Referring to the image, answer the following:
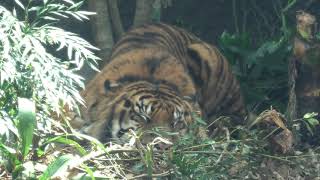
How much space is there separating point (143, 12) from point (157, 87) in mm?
1570

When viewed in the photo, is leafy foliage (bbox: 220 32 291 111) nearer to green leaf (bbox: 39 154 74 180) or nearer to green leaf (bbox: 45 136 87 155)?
green leaf (bbox: 45 136 87 155)

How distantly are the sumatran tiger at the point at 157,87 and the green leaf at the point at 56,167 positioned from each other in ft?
4.04

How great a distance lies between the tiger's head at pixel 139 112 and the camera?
5.02 metres

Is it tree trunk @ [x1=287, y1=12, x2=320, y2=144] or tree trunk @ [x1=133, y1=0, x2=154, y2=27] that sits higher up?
tree trunk @ [x1=133, y1=0, x2=154, y2=27]

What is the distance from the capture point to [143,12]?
22.7 feet

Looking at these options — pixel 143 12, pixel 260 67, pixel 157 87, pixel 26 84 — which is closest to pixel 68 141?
pixel 26 84

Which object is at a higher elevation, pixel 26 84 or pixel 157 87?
pixel 26 84

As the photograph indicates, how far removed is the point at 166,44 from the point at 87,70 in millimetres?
944

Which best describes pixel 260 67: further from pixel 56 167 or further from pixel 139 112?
pixel 56 167

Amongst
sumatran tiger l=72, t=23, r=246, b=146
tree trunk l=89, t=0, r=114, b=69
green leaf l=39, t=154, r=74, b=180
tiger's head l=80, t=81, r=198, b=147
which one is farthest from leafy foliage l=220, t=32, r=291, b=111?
green leaf l=39, t=154, r=74, b=180

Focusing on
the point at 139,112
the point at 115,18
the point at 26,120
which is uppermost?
the point at 115,18

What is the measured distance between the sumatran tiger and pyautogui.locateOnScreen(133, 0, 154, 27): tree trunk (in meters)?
0.43

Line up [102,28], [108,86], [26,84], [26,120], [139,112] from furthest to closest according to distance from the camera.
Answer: [102,28] < [108,86] < [139,112] < [26,84] < [26,120]

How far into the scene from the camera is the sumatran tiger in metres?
5.10
